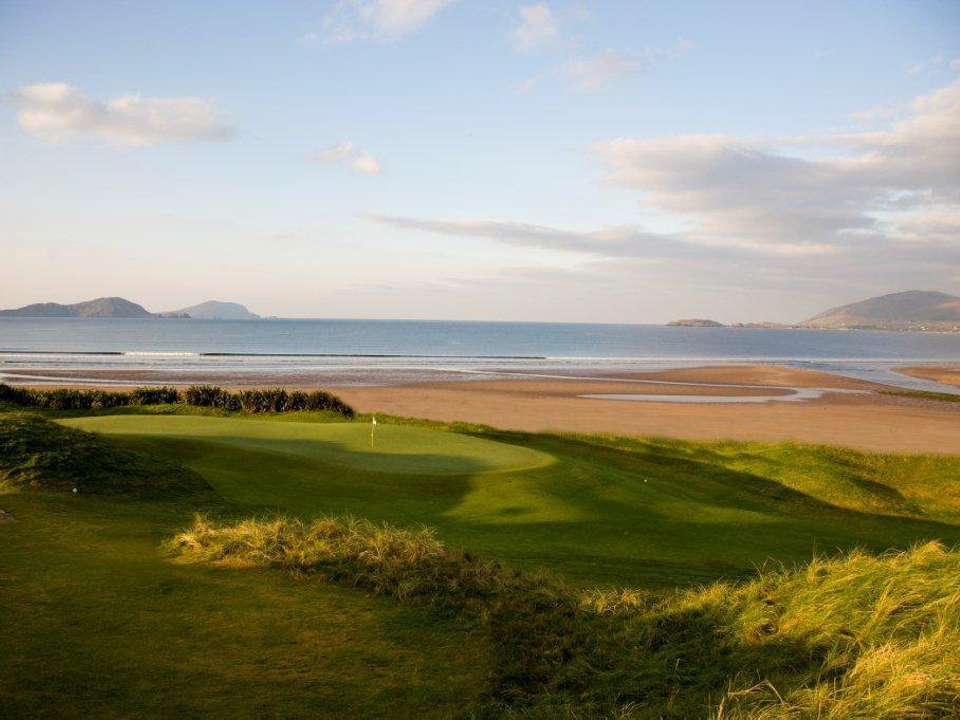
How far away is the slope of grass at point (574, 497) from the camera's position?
28.7 feet

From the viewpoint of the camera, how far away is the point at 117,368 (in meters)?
58.0

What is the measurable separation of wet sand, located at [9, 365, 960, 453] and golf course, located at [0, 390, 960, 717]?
21.8 m

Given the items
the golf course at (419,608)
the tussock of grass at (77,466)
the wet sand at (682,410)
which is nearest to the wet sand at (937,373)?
the wet sand at (682,410)

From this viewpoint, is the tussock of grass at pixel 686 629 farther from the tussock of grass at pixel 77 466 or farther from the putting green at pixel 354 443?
the putting green at pixel 354 443

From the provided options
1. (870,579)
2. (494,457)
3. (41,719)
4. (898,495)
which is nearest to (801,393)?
(898,495)

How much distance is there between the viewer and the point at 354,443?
14.7m

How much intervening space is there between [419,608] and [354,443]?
9877 mm

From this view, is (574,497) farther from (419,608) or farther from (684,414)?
(684,414)

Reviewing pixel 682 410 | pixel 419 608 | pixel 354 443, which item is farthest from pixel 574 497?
pixel 682 410

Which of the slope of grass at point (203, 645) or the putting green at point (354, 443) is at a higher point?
the slope of grass at point (203, 645)

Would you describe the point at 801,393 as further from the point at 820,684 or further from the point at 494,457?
the point at 820,684

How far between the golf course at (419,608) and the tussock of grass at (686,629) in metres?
0.02

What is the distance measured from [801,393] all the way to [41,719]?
5284cm

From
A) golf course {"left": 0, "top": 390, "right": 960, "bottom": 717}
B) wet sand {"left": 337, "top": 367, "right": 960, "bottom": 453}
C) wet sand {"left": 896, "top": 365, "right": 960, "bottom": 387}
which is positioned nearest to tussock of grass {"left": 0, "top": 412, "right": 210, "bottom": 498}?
golf course {"left": 0, "top": 390, "right": 960, "bottom": 717}
